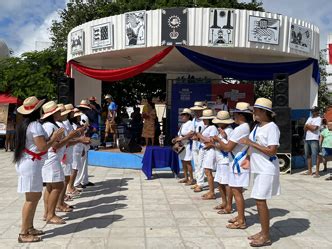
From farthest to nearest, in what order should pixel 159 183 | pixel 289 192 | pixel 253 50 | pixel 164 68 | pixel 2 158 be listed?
pixel 164 68
pixel 2 158
pixel 253 50
pixel 159 183
pixel 289 192

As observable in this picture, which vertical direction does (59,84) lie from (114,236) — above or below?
above

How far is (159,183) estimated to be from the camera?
32.1 feet

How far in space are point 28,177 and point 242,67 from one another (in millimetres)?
8528

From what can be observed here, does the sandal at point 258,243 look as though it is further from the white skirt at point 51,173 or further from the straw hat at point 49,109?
the straw hat at point 49,109

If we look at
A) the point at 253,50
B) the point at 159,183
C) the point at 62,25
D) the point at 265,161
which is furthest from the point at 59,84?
the point at 62,25

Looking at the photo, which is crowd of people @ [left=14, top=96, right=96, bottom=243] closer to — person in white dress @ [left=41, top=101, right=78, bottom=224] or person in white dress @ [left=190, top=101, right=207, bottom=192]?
person in white dress @ [left=41, top=101, right=78, bottom=224]

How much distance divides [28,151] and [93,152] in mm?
8213

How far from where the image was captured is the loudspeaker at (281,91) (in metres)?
10.9

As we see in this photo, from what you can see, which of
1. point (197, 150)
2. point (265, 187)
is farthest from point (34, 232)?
point (197, 150)

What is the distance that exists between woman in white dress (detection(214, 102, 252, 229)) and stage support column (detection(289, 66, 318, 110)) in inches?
335

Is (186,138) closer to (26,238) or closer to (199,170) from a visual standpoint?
(199,170)

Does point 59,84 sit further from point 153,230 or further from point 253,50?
point 153,230

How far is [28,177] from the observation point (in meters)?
5.04

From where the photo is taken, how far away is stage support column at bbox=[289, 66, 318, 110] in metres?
13.4
